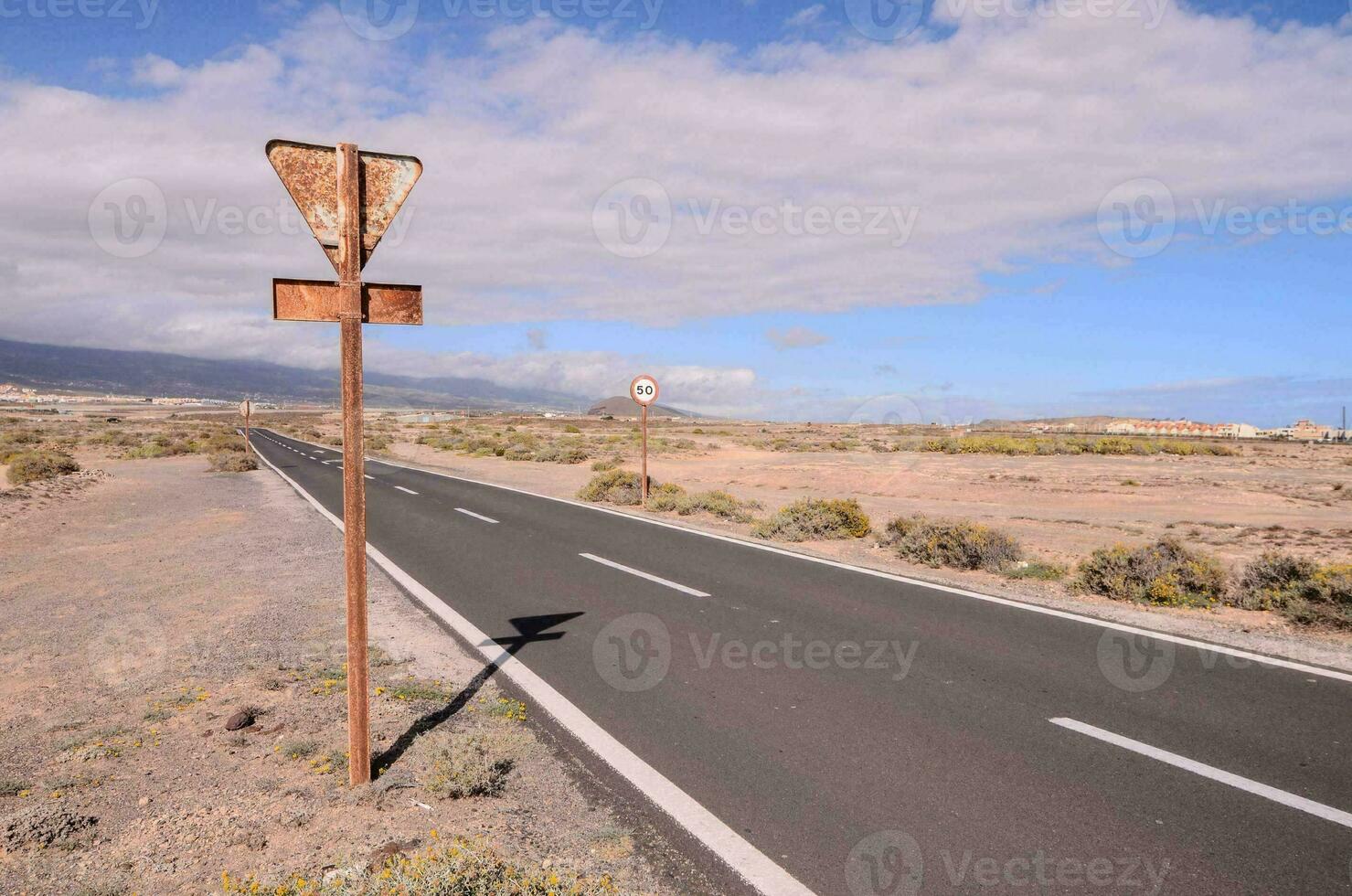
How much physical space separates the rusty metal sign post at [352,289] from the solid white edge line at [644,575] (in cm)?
531

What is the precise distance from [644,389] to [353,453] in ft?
50.7

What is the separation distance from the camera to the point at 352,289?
4211 millimetres

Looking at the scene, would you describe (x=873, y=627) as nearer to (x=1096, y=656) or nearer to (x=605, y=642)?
(x=1096, y=656)

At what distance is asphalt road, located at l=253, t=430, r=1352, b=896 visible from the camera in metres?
3.69

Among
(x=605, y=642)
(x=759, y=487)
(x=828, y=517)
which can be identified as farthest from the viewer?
(x=759, y=487)

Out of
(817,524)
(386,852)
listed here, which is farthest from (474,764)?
(817,524)

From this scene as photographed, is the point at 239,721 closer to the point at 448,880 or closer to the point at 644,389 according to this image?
the point at 448,880

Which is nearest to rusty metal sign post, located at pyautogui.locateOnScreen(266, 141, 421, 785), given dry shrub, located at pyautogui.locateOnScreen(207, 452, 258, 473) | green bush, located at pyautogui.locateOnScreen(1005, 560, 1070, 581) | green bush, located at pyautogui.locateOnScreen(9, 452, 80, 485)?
green bush, located at pyautogui.locateOnScreen(1005, 560, 1070, 581)

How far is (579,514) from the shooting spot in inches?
672

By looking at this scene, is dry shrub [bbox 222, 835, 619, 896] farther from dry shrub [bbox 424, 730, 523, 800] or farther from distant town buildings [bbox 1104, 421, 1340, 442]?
distant town buildings [bbox 1104, 421, 1340, 442]

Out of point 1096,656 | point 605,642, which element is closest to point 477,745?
point 605,642

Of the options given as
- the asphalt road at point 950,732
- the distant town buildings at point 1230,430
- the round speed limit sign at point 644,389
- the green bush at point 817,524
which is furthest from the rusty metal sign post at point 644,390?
the distant town buildings at point 1230,430

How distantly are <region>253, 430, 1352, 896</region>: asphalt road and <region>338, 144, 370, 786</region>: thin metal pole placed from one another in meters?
1.66

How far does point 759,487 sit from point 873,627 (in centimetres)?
2002
